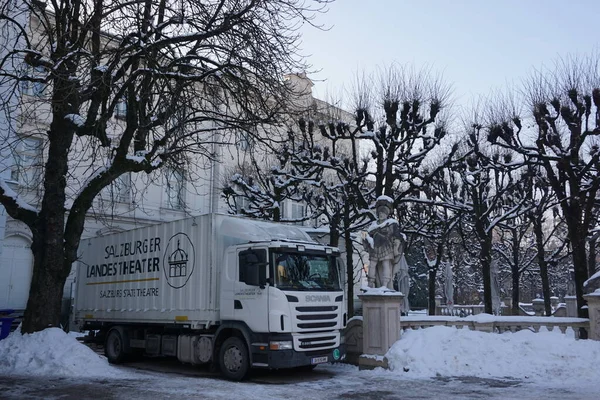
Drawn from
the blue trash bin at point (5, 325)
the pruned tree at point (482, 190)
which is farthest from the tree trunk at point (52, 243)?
the pruned tree at point (482, 190)

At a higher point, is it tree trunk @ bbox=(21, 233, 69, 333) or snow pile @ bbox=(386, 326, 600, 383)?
tree trunk @ bbox=(21, 233, 69, 333)

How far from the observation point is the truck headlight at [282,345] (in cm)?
1048

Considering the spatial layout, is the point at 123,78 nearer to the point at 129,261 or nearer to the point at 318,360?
the point at 129,261

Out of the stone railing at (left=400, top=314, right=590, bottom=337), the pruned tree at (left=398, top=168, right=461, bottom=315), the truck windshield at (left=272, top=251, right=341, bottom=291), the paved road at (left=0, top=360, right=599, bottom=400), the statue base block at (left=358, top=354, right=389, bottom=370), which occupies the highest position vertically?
the pruned tree at (left=398, top=168, right=461, bottom=315)

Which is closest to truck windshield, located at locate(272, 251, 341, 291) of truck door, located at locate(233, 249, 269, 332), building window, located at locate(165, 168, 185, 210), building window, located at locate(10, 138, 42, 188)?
truck door, located at locate(233, 249, 269, 332)

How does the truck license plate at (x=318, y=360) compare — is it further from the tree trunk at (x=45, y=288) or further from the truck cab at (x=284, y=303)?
the tree trunk at (x=45, y=288)

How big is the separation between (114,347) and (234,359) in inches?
190

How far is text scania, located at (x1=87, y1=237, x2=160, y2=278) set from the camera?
44.4ft

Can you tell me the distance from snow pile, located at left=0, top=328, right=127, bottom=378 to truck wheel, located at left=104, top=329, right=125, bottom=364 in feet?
7.08

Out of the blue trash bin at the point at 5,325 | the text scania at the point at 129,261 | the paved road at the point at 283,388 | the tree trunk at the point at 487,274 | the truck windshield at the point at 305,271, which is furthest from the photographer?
the tree trunk at the point at 487,274

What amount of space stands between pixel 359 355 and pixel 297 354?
2.61 metres

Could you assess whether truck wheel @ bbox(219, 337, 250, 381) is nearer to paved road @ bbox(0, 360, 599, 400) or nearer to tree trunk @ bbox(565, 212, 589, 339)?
paved road @ bbox(0, 360, 599, 400)

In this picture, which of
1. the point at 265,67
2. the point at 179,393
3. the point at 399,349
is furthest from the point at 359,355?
the point at 265,67

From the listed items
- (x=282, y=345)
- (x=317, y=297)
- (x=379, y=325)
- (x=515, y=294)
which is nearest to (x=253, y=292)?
(x=282, y=345)
